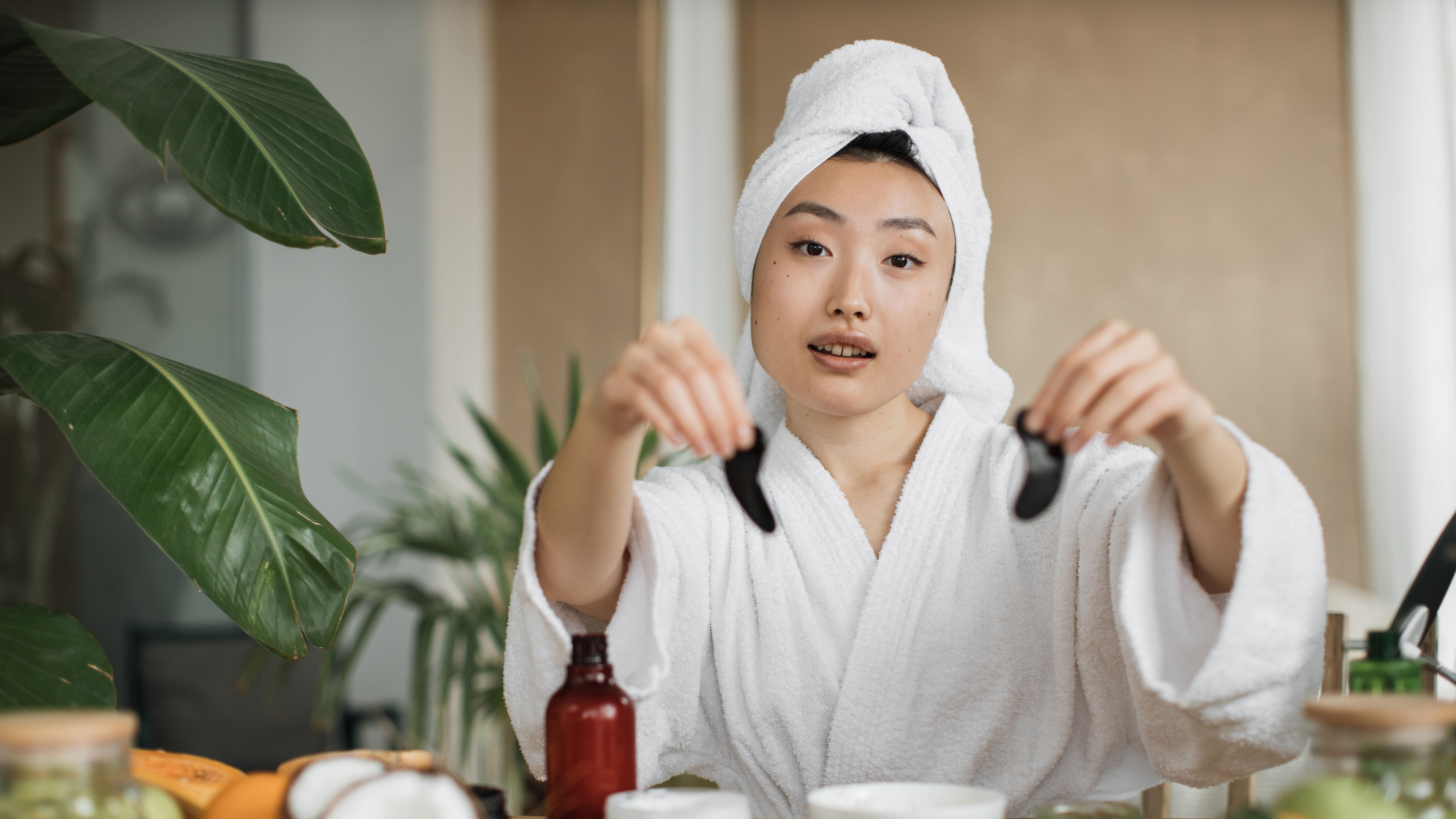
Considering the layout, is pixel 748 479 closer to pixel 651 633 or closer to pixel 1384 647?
pixel 651 633

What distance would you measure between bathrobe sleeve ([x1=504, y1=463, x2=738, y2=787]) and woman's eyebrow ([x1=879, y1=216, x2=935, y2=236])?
1.08ft

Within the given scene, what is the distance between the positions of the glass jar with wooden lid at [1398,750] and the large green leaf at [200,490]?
744 millimetres

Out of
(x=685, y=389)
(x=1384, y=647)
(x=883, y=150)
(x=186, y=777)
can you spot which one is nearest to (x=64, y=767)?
(x=186, y=777)

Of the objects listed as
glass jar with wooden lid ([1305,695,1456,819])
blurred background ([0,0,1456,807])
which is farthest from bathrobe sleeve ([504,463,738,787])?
blurred background ([0,0,1456,807])

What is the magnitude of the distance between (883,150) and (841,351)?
0.71 feet

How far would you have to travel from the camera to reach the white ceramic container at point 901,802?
62cm

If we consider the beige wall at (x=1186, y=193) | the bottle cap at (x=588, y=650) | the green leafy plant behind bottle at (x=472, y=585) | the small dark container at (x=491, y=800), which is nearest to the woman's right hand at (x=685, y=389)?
the bottle cap at (x=588, y=650)

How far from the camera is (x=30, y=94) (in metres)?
1.10

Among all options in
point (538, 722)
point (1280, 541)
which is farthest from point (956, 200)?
point (538, 722)

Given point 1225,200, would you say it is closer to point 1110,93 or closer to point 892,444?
point 1110,93

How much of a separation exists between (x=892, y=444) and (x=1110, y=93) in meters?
2.44

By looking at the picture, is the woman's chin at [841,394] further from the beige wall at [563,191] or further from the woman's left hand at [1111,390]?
the beige wall at [563,191]

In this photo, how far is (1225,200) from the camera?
3086 mm

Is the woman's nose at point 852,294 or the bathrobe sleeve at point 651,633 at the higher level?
the woman's nose at point 852,294
